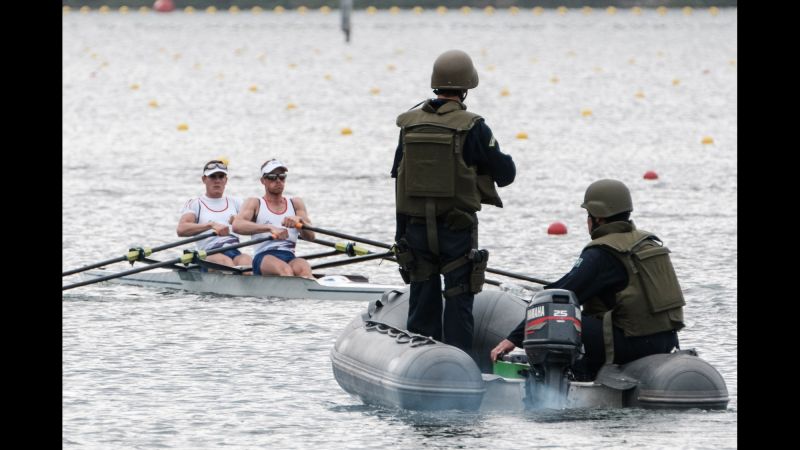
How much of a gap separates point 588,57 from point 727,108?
1567 cm

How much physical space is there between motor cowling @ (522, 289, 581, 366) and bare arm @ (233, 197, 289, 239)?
15.2 ft

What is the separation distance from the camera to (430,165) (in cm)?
976

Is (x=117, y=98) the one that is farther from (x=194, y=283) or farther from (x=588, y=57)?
(x=194, y=283)

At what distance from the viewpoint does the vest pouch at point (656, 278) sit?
946 centimetres

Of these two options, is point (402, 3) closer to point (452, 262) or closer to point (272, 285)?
point (272, 285)

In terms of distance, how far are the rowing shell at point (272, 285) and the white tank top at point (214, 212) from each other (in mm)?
277

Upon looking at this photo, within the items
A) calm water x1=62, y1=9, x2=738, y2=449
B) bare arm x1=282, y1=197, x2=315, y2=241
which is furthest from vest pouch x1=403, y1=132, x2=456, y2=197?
bare arm x1=282, y1=197, x2=315, y2=241

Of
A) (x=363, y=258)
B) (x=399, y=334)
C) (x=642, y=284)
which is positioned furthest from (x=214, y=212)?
(x=642, y=284)

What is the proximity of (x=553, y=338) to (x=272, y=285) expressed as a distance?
16.6 feet

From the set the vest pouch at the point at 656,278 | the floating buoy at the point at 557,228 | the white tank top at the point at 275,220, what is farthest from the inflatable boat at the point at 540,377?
the floating buoy at the point at 557,228

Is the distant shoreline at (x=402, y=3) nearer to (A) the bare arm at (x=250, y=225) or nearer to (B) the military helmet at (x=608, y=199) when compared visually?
(A) the bare arm at (x=250, y=225)

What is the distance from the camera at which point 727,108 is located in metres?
33.2
